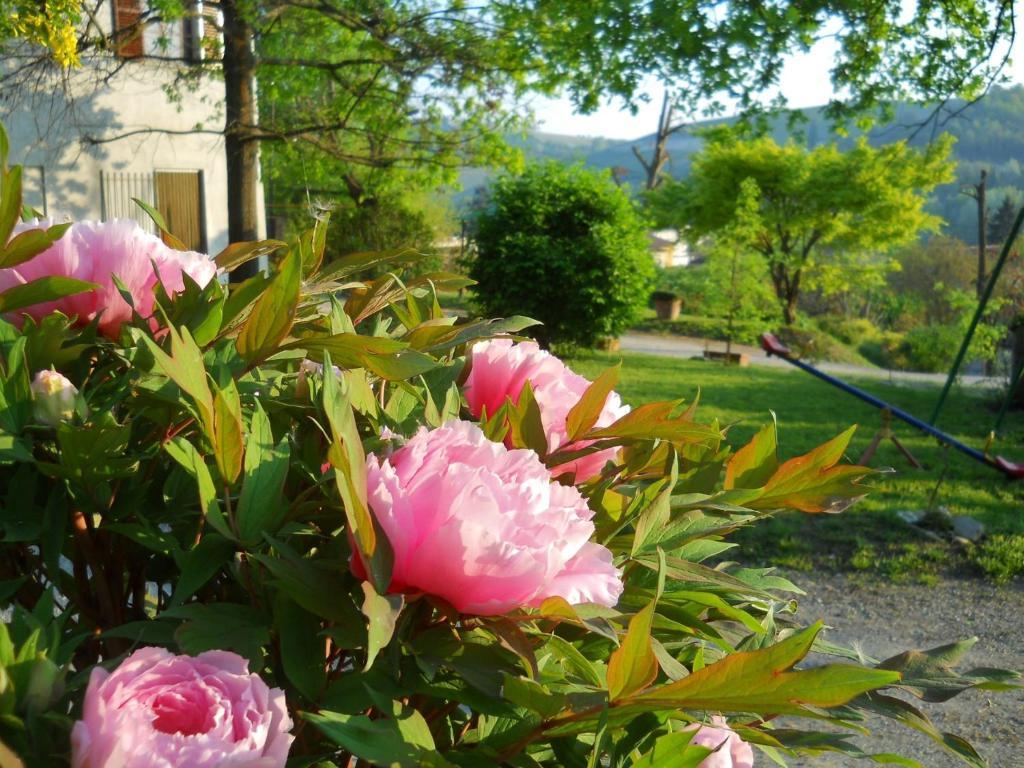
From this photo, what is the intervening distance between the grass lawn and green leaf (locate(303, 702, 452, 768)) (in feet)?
5.09

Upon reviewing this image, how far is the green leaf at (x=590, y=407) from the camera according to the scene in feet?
2.56

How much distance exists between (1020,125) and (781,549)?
4418 inches

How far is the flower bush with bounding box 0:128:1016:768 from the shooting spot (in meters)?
0.55

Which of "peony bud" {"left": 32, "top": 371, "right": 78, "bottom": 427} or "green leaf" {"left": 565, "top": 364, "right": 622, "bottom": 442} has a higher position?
"peony bud" {"left": 32, "top": 371, "right": 78, "bottom": 427}

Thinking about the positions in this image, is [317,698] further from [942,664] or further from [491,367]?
[942,664]

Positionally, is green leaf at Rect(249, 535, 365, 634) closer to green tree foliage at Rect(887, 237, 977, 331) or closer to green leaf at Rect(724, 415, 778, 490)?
green leaf at Rect(724, 415, 778, 490)

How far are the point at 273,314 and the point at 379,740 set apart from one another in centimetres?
31

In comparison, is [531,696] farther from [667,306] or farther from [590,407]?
[667,306]

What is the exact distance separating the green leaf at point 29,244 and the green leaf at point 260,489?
207 mm

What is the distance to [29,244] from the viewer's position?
0.72 m

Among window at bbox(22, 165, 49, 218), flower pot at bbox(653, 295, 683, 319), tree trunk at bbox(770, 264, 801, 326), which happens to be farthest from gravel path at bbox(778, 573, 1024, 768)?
tree trunk at bbox(770, 264, 801, 326)

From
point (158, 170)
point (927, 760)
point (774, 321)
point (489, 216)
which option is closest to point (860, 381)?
point (774, 321)

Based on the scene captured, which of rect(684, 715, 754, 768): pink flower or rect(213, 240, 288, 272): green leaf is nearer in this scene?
rect(684, 715, 754, 768): pink flower

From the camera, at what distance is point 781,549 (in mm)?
5730
